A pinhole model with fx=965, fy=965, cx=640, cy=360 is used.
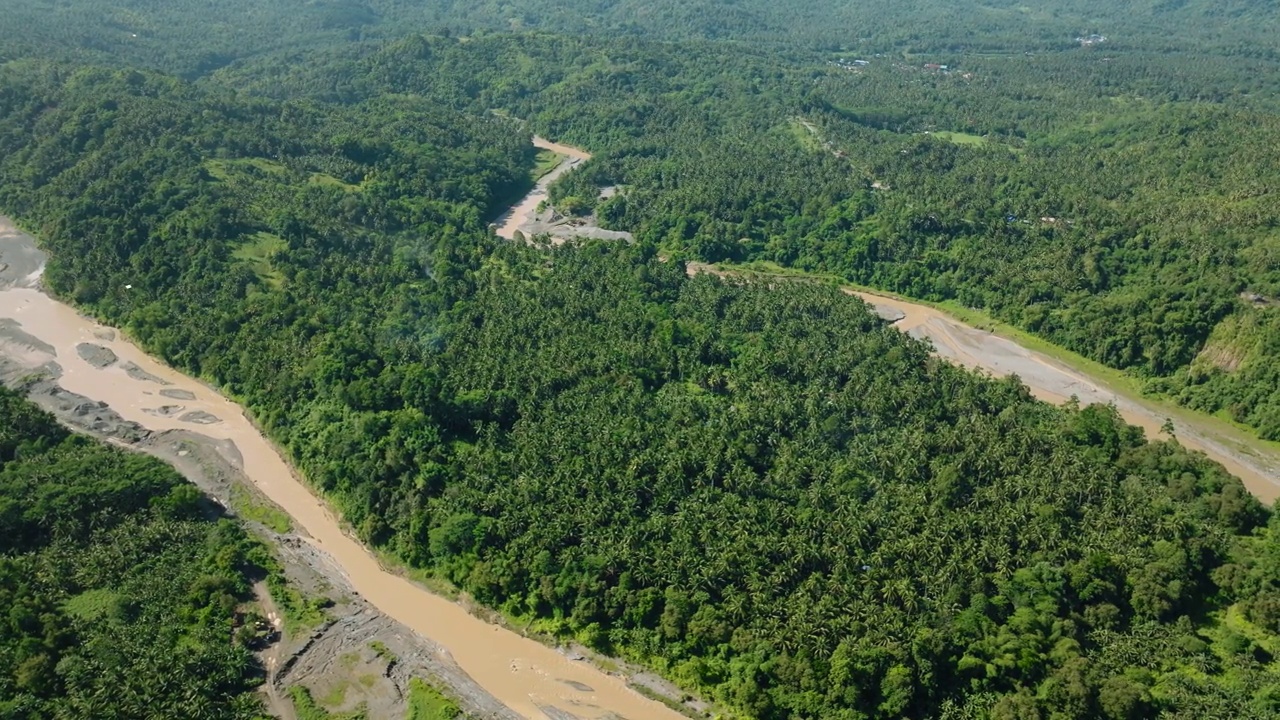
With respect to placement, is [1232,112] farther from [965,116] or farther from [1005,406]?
[1005,406]

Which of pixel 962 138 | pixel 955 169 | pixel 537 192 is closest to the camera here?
pixel 955 169

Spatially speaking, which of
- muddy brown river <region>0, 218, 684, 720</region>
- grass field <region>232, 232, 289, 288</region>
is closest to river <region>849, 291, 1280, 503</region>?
muddy brown river <region>0, 218, 684, 720</region>

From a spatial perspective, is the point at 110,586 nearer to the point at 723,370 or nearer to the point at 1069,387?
the point at 723,370

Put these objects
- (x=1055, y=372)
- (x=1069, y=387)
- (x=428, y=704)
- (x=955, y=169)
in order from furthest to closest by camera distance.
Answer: (x=955, y=169) → (x=1055, y=372) → (x=1069, y=387) → (x=428, y=704)

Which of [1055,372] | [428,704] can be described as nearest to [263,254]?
[428,704]

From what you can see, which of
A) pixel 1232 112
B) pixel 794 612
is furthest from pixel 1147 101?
pixel 794 612

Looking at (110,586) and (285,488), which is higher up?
(110,586)

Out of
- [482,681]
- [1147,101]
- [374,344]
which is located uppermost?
[1147,101]

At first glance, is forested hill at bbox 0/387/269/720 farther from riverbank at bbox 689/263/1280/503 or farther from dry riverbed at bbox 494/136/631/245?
riverbank at bbox 689/263/1280/503
